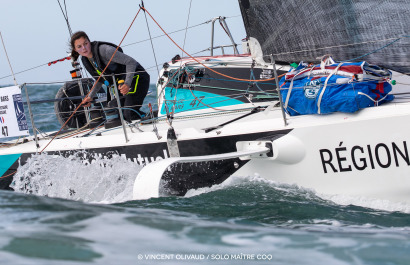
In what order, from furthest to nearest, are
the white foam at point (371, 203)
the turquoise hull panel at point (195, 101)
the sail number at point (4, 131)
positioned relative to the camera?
the turquoise hull panel at point (195, 101) < the sail number at point (4, 131) < the white foam at point (371, 203)

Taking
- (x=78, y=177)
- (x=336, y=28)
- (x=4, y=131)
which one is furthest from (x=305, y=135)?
(x=4, y=131)

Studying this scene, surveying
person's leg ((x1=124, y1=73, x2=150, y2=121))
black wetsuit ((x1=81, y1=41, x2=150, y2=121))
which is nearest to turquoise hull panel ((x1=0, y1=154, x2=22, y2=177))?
black wetsuit ((x1=81, y1=41, x2=150, y2=121))

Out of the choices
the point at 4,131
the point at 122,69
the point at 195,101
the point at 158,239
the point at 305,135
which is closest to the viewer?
the point at 158,239

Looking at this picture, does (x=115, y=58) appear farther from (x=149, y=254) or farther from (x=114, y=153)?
(x=149, y=254)

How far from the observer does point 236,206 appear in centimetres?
371

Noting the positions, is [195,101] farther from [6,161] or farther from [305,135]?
[305,135]

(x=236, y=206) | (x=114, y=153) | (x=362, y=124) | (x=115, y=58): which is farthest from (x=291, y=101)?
(x=115, y=58)

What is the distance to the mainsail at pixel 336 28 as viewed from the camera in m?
4.34

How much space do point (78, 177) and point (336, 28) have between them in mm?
2449

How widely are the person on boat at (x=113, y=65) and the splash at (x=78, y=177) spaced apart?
683 millimetres

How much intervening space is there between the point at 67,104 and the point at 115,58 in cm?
163

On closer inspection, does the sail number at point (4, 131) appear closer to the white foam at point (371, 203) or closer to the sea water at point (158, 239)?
the sea water at point (158, 239)

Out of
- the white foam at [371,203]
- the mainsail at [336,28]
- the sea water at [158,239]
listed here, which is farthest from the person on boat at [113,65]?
the sea water at [158,239]

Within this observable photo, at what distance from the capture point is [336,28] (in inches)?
189
